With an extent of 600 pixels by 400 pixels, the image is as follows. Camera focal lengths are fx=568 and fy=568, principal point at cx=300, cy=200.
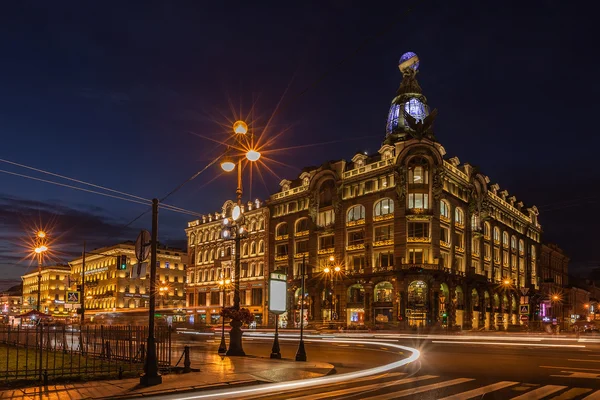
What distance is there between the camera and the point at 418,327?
2493 inches

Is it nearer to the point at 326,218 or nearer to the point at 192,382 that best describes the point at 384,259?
the point at 326,218

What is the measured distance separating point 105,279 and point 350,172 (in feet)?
239

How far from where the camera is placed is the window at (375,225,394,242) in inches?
2778

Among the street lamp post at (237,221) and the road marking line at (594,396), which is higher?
the street lamp post at (237,221)

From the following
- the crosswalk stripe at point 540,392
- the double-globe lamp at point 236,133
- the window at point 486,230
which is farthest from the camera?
the window at point 486,230

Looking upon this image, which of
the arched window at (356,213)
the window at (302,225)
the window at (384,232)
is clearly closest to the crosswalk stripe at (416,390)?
the window at (384,232)

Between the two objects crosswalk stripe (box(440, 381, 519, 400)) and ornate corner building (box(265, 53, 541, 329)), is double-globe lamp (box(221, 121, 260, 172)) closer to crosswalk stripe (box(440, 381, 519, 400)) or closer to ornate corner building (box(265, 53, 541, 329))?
crosswalk stripe (box(440, 381, 519, 400))

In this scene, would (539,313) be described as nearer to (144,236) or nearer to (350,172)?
(350,172)

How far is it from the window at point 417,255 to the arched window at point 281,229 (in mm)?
24028

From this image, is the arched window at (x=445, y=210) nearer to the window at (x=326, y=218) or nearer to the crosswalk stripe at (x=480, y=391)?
the window at (x=326, y=218)

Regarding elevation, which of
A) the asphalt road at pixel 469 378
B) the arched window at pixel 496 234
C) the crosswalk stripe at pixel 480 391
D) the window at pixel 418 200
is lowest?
the asphalt road at pixel 469 378

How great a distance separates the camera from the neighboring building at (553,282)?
10619cm

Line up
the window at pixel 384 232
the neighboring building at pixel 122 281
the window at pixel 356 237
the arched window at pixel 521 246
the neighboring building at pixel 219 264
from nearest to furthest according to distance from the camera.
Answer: the window at pixel 384 232 → the window at pixel 356 237 → the neighboring building at pixel 219 264 → the arched window at pixel 521 246 → the neighboring building at pixel 122 281

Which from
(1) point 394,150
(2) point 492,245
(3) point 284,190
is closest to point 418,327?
(1) point 394,150
